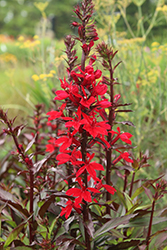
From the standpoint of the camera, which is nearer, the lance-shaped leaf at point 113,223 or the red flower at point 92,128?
the red flower at point 92,128

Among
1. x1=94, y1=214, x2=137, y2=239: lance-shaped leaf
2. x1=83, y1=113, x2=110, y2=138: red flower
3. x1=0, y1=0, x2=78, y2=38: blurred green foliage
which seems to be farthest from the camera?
x1=0, y1=0, x2=78, y2=38: blurred green foliage

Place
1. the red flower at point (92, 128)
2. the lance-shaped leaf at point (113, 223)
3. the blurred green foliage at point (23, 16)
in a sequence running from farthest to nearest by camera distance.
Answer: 1. the blurred green foliage at point (23, 16)
2. the lance-shaped leaf at point (113, 223)
3. the red flower at point (92, 128)

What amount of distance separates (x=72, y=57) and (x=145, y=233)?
2.74 feet

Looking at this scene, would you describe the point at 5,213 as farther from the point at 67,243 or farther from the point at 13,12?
the point at 13,12

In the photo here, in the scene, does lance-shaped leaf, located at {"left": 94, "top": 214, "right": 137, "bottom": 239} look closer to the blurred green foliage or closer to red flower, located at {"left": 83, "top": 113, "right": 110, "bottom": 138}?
red flower, located at {"left": 83, "top": 113, "right": 110, "bottom": 138}

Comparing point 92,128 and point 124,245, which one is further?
point 124,245

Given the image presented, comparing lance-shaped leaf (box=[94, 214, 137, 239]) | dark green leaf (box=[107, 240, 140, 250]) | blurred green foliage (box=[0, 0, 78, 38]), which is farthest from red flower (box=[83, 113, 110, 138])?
blurred green foliage (box=[0, 0, 78, 38])

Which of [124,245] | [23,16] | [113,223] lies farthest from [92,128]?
[23,16]

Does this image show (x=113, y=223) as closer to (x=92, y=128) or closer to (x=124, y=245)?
(x=124, y=245)

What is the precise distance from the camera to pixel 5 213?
1320 millimetres

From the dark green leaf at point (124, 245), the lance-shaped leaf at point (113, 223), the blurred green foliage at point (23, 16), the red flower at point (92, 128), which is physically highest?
the blurred green foliage at point (23, 16)

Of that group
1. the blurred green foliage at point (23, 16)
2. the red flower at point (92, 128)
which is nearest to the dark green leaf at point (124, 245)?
the red flower at point (92, 128)

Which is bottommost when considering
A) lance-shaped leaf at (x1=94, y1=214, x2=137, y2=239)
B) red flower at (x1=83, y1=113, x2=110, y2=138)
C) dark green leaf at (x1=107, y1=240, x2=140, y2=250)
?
dark green leaf at (x1=107, y1=240, x2=140, y2=250)

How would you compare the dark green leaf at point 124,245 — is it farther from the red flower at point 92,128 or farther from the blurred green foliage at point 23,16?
the blurred green foliage at point 23,16
